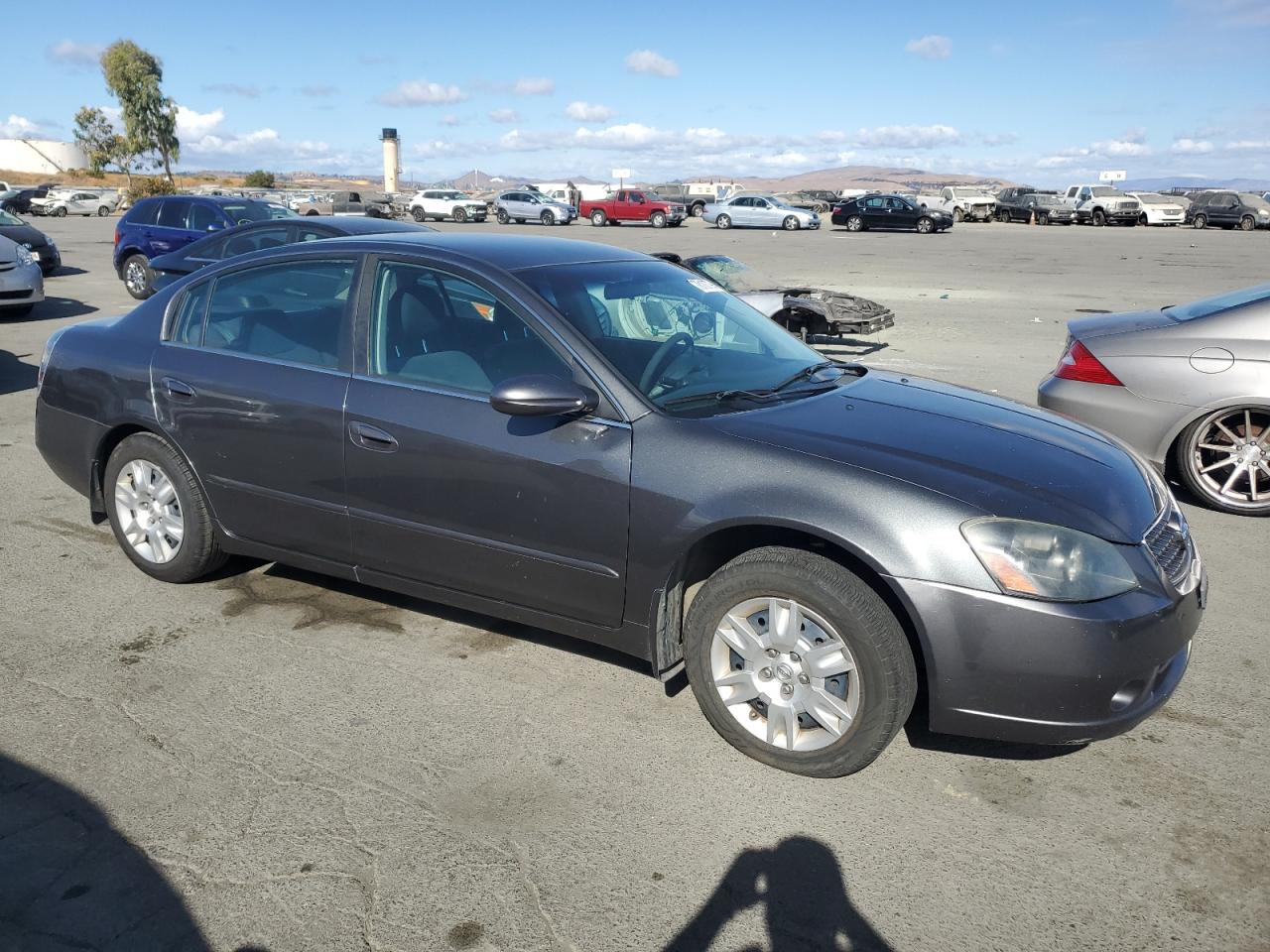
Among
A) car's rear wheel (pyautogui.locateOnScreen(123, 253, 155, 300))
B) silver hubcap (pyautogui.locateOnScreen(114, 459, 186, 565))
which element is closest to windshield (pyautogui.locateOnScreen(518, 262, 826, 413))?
silver hubcap (pyautogui.locateOnScreen(114, 459, 186, 565))

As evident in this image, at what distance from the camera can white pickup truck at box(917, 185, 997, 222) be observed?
52.3 meters

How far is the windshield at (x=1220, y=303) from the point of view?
6.15m

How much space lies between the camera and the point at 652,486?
3.47 m

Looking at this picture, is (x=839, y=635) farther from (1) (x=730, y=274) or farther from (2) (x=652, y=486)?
(1) (x=730, y=274)

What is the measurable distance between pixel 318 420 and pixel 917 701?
98.8 inches

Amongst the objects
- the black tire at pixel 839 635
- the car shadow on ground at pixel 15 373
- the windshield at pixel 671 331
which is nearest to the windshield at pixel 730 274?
the windshield at pixel 671 331

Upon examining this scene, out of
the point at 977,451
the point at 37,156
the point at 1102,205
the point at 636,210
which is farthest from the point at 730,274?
the point at 37,156

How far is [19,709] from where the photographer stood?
3.72 m

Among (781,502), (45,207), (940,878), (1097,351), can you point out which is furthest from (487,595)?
(45,207)

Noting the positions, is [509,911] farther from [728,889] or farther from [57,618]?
[57,618]

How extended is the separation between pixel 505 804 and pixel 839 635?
1151 mm

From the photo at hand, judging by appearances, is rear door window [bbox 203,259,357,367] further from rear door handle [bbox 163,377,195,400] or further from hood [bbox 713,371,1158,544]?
hood [bbox 713,371,1158,544]

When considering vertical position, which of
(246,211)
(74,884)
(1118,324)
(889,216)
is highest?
(246,211)

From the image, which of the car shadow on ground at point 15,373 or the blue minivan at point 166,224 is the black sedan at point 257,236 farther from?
the blue minivan at point 166,224
